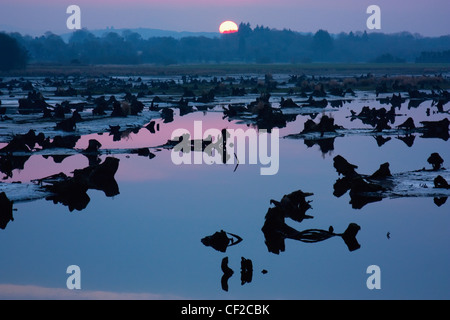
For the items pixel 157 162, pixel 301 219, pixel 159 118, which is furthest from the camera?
pixel 159 118

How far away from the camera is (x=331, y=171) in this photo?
84.5 ft

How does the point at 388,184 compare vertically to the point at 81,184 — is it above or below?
below

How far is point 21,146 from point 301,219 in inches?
658

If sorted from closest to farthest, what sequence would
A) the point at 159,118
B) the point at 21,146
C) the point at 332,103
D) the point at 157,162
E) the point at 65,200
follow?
the point at 65,200, the point at 157,162, the point at 21,146, the point at 159,118, the point at 332,103

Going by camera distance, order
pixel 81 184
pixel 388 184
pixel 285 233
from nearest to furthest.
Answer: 1. pixel 285 233
2. pixel 81 184
3. pixel 388 184

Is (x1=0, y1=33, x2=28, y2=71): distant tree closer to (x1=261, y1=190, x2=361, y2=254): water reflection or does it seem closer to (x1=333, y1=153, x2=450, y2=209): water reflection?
(x1=333, y1=153, x2=450, y2=209): water reflection

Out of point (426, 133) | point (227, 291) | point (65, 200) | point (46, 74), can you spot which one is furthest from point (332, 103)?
point (46, 74)

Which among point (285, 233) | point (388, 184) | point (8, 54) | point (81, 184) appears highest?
point (8, 54)

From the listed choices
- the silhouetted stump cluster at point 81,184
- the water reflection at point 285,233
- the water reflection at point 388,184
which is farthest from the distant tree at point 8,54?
the water reflection at point 285,233

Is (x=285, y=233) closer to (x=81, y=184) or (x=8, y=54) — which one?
(x=81, y=184)

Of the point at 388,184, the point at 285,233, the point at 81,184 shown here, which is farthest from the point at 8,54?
the point at 285,233

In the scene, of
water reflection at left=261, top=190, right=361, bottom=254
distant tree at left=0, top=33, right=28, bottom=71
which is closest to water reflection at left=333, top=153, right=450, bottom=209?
water reflection at left=261, top=190, right=361, bottom=254

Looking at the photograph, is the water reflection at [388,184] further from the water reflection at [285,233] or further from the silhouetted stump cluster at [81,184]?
the silhouetted stump cluster at [81,184]
